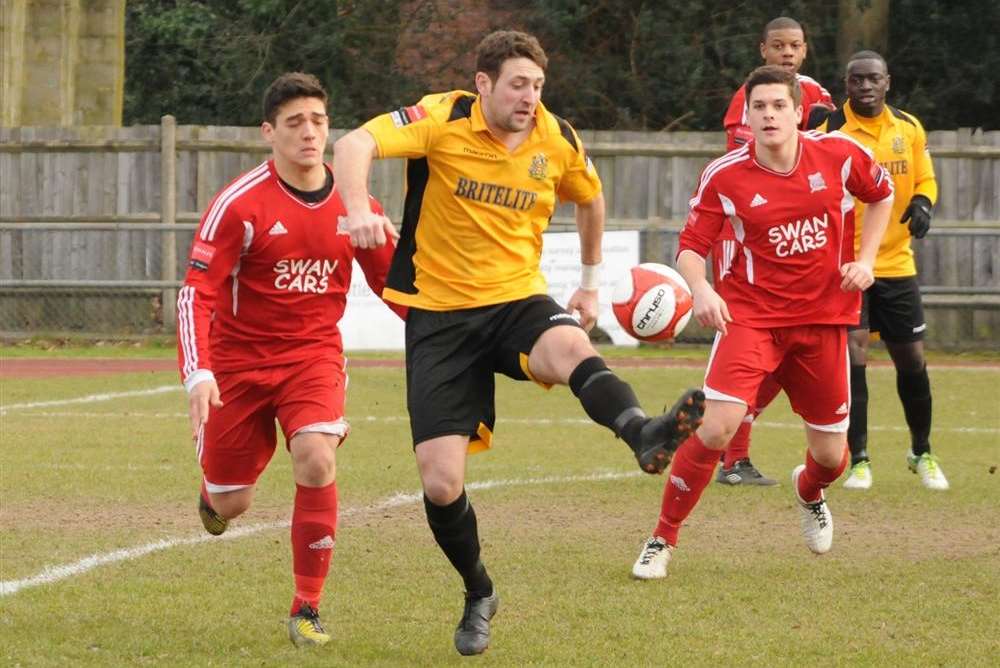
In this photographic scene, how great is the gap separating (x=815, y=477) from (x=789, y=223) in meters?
1.15

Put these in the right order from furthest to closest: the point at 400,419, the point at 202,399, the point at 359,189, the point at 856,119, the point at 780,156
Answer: the point at 400,419
the point at 856,119
the point at 780,156
the point at 202,399
the point at 359,189

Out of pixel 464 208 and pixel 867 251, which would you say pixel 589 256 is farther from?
pixel 867 251

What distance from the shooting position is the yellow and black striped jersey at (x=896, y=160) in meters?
9.49

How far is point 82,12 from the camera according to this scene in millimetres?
22719

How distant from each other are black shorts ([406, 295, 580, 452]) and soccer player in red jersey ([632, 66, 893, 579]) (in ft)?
3.85

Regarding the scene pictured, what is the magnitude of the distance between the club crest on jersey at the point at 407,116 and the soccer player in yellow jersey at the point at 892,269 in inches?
147

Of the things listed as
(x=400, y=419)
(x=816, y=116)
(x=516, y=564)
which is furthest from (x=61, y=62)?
(x=516, y=564)

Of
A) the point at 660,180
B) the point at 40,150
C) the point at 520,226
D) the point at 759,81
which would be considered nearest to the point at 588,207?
the point at 520,226

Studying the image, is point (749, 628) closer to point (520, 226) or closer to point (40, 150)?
point (520, 226)

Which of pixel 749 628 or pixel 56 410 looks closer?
pixel 749 628

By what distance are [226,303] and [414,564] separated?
162 cm

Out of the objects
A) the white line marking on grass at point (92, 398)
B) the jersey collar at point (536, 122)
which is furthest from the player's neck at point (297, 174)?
the white line marking on grass at point (92, 398)

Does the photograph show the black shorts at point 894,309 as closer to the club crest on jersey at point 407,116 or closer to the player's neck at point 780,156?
the player's neck at point 780,156

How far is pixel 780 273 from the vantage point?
729 centimetres
